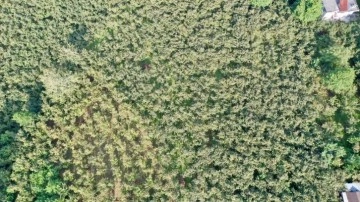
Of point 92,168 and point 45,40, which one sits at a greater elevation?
point 45,40

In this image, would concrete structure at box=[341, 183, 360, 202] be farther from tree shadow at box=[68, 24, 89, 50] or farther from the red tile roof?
tree shadow at box=[68, 24, 89, 50]

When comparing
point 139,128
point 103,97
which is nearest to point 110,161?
point 139,128

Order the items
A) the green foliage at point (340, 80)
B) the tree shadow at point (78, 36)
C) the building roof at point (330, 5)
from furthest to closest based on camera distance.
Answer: the tree shadow at point (78, 36), the building roof at point (330, 5), the green foliage at point (340, 80)

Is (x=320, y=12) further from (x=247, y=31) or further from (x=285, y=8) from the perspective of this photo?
(x=247, y=31)

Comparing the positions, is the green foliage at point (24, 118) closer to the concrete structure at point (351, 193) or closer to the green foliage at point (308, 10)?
the green foliage at point (308, 10)

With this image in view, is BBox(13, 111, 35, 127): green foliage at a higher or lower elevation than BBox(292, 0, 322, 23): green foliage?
lower

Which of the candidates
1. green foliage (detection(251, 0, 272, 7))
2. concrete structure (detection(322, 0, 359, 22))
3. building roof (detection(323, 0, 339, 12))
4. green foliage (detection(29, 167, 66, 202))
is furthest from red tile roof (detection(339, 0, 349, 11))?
green foliage (detection(29, 167, 66, 202))

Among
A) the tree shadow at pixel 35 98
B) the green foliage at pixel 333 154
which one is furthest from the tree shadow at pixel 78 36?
the green foliage at pixel 333 154
